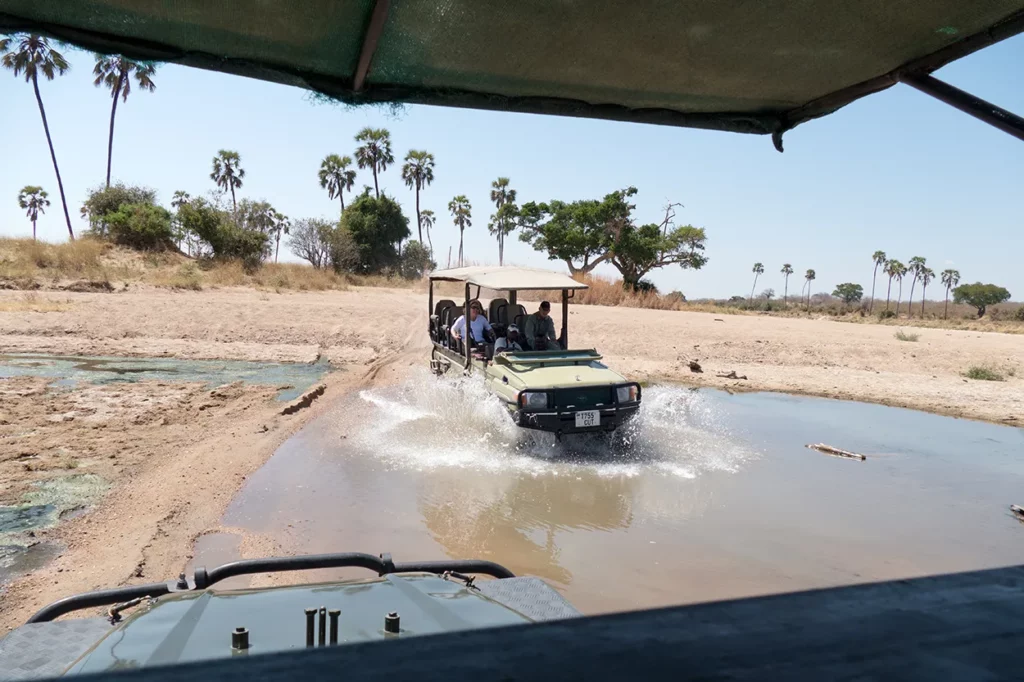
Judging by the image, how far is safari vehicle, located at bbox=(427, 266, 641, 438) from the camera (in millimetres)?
8719

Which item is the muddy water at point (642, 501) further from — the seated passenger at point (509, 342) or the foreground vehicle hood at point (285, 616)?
the foreground vehicle hood at point (285, 616)

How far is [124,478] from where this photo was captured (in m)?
7.42

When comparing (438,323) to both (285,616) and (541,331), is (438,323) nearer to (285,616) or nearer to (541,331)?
(541,331)

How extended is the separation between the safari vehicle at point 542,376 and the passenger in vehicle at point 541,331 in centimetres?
10

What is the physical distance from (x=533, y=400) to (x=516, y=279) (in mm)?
2674

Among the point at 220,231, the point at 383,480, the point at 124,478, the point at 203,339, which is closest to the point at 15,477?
the point at 124,478

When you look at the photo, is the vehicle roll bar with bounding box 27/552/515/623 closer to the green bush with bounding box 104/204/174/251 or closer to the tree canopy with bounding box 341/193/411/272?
the green bush with bounding box 104/204/174/251

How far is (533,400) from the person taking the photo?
341 inches

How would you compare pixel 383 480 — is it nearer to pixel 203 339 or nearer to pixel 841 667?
pixel 841 667

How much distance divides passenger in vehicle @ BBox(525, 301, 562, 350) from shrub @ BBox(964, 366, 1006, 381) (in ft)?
43.2

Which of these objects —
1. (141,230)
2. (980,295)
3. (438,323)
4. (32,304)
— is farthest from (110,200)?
(980,295)

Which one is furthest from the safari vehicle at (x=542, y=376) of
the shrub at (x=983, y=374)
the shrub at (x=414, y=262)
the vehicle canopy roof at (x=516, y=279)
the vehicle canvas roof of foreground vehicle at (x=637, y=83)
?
the shrub at (x=414, y=262)

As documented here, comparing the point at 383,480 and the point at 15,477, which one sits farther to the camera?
the point at 383,480

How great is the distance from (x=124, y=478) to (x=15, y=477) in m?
1.02
